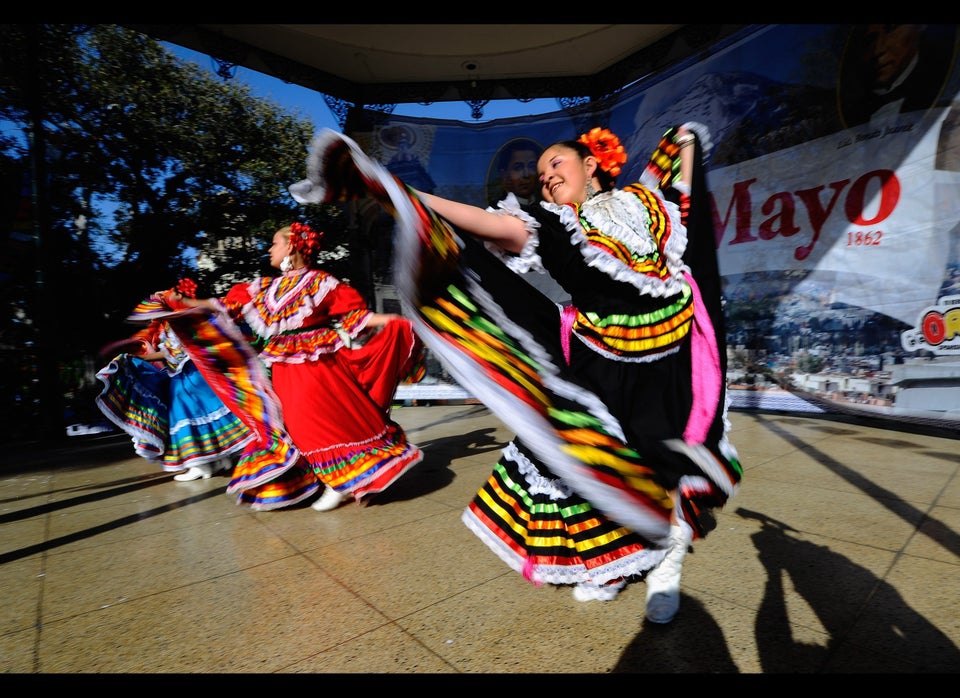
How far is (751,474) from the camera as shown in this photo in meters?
3.85

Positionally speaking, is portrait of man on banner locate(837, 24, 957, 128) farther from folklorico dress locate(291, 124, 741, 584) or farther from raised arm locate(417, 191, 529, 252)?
raised arm locate(417, 191, 529, 252)

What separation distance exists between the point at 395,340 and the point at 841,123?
20.0 feet

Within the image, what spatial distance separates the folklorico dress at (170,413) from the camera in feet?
15.0

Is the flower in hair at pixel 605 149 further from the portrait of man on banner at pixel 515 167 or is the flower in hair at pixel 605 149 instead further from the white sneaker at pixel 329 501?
the portrait of man on banner at pixel 515 167

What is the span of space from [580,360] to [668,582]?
0.87 m

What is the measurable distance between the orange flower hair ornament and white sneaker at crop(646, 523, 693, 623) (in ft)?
9.75

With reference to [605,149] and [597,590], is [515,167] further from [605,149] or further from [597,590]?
[597,590]

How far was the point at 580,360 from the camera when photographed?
1.92 metres

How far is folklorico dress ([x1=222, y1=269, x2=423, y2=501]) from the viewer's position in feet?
11.0

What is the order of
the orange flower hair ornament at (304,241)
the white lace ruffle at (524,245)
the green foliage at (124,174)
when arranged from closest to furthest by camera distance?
the white lace ruffle at (524,245) < the orange flower hair ornament at (304,241) < the green foliage at (124,174)

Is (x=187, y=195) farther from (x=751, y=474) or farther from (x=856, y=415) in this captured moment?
(x=856, y=415)

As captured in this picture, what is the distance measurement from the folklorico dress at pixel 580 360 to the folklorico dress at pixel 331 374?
5.05 ft

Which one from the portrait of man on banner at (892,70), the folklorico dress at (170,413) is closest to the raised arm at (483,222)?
the folklorico dress at (170,413)

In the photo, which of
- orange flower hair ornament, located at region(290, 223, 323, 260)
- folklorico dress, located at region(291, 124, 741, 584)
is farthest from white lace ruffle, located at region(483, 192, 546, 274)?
orange flower hair ornament, located at region(290, 223, 323, 260)
